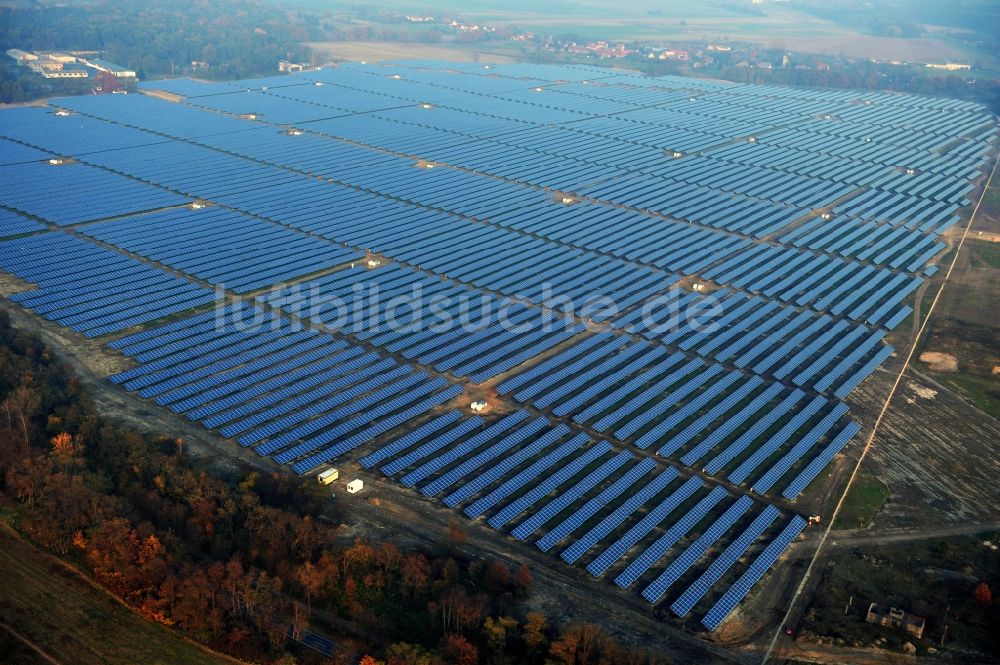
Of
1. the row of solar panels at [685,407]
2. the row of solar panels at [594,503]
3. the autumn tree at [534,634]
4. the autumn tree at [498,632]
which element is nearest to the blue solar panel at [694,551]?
the row of solar panels at [594,503]

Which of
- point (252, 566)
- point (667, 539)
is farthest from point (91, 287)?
point (667, 539)

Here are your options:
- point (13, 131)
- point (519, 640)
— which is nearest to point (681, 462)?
point (519, 640)

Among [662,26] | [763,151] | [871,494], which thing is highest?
[662,26]

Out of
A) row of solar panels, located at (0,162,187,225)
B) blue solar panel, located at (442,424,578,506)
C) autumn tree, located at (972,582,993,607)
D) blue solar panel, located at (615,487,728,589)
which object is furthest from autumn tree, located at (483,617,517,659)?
row of solar panels, located at (0,162,187,225)

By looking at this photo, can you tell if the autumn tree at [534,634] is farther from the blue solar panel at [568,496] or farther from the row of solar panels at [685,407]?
the row of solar panels at [685,407]

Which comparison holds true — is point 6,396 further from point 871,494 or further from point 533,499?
point 871,494

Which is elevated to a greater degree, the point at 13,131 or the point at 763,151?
the point at 763,151
